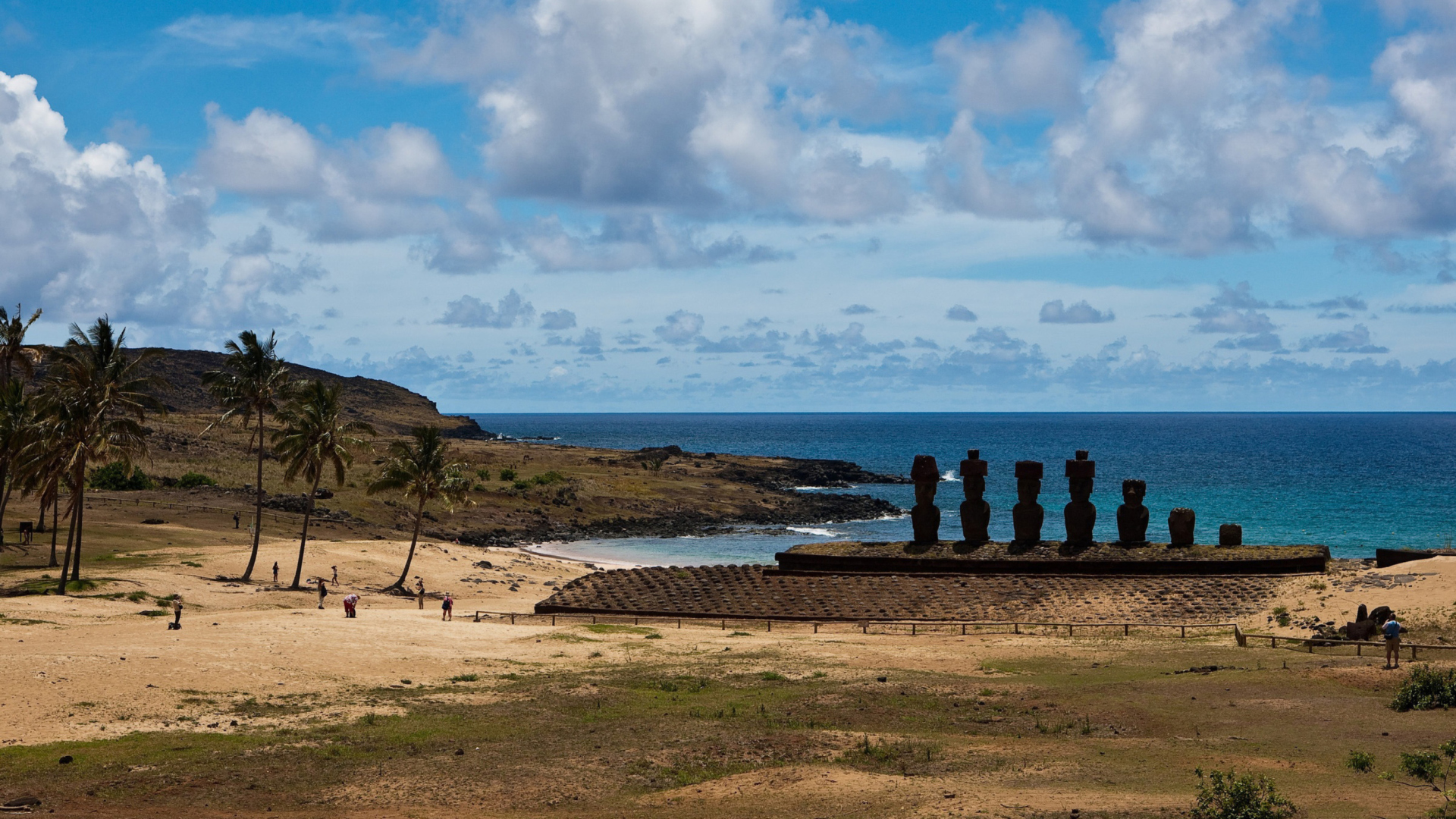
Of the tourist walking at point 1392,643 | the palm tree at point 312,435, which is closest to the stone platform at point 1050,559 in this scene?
the tourist walking at point 1392,643

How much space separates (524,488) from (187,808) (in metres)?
82.8

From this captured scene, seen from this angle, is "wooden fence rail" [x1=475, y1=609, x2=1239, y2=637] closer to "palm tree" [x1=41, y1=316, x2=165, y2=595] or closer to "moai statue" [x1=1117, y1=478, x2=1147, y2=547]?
"moai statue" [x1=1117, y1=478, x2=1147, y2=547]

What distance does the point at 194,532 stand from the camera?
6344cm

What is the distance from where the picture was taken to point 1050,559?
4534cm

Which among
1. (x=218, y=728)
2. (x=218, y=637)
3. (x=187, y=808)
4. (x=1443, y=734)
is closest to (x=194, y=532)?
(x=218, y=637)

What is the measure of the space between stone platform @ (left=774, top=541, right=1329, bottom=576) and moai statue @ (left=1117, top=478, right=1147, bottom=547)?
46 cm

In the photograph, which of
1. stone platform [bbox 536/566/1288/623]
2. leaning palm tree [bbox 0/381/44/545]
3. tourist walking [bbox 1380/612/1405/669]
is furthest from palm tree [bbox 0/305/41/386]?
tourist walking [bbox 1380/612/1405/669]

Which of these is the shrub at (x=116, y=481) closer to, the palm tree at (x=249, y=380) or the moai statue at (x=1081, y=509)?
the palm tree at (x=249, y=380)

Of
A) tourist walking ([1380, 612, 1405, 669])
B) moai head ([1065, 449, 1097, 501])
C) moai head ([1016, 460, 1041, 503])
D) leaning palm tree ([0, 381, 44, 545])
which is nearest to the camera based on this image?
tourist walking ([1380, 612, 1405, 669])

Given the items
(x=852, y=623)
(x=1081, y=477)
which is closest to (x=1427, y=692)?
(x=852, y=623)

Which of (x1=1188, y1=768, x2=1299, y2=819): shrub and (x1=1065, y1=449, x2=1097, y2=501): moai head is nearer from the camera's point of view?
(x1=1188, y1=768, x2=1299, y2=819): shrub

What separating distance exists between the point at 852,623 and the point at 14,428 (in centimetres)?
3638

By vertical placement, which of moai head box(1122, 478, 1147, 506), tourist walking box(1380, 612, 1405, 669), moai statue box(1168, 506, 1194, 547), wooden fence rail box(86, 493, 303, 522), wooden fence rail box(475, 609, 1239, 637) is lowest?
wooden fence rail box(475, 609, 1239, 637)

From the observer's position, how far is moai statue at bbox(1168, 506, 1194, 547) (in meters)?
46.2
